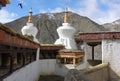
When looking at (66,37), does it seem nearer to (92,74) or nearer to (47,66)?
(47,66)

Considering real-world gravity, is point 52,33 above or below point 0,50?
above

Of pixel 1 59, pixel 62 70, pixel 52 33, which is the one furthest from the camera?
pixel 52 33

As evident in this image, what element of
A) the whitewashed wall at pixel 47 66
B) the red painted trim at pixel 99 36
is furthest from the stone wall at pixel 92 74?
the whitewashed wall at pixel 47 66

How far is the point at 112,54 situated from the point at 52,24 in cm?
7785

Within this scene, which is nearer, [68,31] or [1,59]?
[1,59]

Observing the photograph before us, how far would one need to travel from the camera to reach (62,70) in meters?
20.7

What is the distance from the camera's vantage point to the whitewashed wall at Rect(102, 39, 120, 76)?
836 inches

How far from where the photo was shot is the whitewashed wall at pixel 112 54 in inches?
836

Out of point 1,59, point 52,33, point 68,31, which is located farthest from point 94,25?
point 1,59

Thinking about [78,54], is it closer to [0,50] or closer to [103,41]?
[103,41]

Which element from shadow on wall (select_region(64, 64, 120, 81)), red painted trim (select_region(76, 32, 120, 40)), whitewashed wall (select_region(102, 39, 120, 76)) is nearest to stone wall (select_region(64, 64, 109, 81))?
shadow on wall (select_region(64, 64, 120, 81))

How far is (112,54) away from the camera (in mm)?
21500

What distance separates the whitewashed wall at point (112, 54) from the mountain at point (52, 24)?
64370 mm

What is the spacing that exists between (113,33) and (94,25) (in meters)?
73.3
